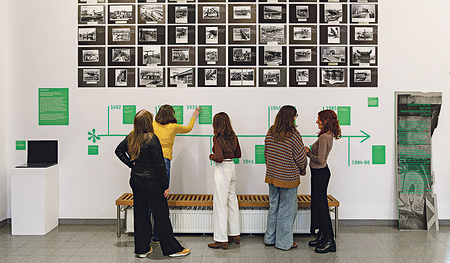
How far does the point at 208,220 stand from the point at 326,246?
4.65 ft

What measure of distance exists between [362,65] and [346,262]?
2.65 meters

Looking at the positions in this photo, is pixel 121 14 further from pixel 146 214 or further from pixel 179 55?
pixel 146 214

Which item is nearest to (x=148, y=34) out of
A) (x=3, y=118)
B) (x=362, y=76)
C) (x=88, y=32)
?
(x=88, y=32)

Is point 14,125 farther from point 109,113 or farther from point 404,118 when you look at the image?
point 404,118

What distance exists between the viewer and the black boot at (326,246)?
11.0ft

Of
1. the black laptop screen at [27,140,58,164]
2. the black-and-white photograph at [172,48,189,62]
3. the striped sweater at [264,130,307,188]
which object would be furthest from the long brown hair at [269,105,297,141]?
the black laptop screen at [27,140,58,164]

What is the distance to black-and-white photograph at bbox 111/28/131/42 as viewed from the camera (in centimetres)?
434

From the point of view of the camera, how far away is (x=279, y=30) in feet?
14.1

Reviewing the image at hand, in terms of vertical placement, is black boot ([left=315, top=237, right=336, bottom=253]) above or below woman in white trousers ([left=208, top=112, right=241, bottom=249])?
below

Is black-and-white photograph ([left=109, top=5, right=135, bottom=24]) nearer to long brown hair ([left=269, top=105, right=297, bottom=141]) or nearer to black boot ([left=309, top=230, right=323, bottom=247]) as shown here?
long brown hair ([left=269, top=105, right=297, bottom=141])

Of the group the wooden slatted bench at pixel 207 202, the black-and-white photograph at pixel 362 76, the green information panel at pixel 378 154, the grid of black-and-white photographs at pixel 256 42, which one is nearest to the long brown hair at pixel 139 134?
the wooden slatted bench at pixel 207 202

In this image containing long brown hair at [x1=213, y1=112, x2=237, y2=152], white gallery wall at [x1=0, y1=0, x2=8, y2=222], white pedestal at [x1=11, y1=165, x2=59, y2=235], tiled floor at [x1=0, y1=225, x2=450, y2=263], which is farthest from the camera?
white gallery wall at [x1=0, y1=0, x2=8, y2=222]

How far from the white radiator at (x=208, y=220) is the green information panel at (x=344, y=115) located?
139cm

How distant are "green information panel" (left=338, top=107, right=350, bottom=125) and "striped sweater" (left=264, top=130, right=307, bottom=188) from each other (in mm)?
1311
